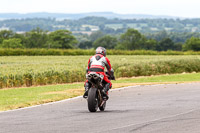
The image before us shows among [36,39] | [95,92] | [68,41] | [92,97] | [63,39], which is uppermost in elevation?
[95,92]

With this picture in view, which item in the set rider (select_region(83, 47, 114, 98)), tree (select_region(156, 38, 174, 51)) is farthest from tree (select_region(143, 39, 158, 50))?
rider (select_region(83, 47, 114, 98))

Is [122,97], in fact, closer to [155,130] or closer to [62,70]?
[155,130]

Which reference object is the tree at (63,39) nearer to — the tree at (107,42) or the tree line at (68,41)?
the tree line at (68,41)

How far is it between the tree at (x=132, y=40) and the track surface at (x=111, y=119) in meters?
160

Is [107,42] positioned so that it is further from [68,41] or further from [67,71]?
[67,71]

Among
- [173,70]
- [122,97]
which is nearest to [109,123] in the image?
[122,97]

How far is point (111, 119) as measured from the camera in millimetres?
11383

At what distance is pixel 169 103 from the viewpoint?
51.5 feet

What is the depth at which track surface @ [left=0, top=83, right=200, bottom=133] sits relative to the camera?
380 inches

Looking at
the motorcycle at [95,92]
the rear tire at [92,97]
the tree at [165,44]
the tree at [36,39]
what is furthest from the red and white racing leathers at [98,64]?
the tree at [165,44]

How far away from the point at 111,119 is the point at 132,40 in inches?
6668

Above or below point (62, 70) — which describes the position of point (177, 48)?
below

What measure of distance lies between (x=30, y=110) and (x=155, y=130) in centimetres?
556

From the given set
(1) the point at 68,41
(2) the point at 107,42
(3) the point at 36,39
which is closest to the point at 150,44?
(2) the point at 107,42
